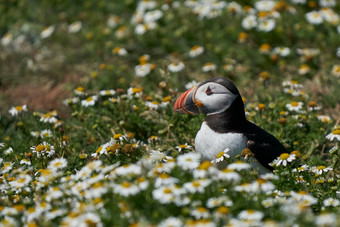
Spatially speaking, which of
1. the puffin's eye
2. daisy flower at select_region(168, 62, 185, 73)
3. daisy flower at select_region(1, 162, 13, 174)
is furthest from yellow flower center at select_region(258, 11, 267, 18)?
daisy flower at select_region(1, 162, 13, 174)

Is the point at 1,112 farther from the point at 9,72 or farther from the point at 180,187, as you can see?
the point at 180,187

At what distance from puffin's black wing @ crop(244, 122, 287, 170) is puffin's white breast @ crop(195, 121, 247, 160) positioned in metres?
0.07

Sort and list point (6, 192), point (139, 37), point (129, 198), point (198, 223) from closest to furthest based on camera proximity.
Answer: point (198, 223)
point (129, 198)
point (6, 192)
point (139, 37)

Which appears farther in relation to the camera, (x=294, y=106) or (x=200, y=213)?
(x=294, y=106)

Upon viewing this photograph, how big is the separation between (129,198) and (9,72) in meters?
5.60

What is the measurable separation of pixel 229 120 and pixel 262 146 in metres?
0.33

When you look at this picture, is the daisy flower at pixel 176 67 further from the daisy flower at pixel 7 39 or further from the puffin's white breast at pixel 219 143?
the daisy flower at pixel 7 39

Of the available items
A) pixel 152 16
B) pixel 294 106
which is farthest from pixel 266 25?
pixel 294 106

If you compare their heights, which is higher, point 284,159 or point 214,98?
point 214,98

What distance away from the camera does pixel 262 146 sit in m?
4.52

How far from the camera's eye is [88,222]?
3.00 metres

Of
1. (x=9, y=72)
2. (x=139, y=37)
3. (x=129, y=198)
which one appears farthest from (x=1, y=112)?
(x=129, y=198)

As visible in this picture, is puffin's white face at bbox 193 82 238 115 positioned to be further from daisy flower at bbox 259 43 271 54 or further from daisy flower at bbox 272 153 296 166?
daisy flower at bbox 259 43 271 54

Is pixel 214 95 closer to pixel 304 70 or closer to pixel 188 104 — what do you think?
pixel 188 104
